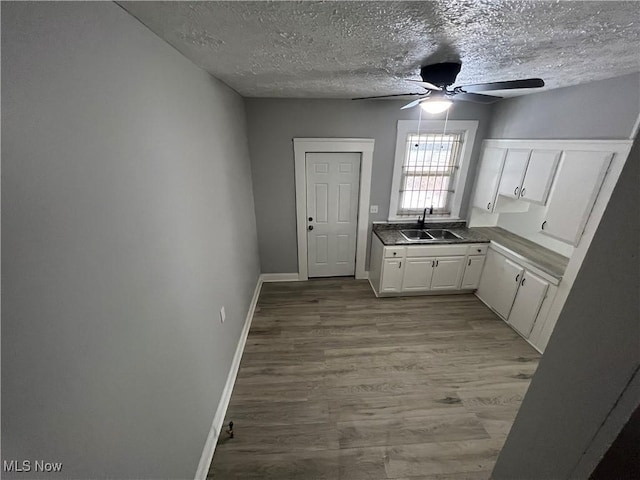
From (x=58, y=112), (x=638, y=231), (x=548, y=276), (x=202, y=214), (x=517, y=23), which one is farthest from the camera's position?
(x=548, y=276)

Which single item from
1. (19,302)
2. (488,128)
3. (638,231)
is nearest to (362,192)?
(488,128)

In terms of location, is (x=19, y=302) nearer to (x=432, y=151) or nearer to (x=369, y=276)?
(x=369, y=276)

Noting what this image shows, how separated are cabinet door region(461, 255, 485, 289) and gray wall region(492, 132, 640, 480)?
2.83m

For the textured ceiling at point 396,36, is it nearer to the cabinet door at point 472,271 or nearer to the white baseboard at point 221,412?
the cabinet door at point 472,271

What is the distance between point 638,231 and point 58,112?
4.66 feet

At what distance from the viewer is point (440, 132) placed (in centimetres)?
320

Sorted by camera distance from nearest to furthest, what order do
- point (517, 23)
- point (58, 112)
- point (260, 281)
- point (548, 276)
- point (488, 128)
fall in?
1. point (58, 112)
2. point (517, 23)
3. point (548, 276)
4. point (488, 128)
5. point (260, 281)

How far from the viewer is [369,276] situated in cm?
374

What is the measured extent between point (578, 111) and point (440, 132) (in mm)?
1299

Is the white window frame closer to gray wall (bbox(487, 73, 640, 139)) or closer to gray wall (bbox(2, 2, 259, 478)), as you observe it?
gray wall (bbox(487, 73, 640, 139))

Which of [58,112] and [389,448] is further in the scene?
[389,448]

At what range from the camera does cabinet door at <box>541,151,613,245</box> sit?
1.96m

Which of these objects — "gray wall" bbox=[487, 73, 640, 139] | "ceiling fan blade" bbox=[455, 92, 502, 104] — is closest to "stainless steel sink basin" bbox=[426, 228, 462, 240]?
"gray wall" bbox=[487, 73, 640, 139]

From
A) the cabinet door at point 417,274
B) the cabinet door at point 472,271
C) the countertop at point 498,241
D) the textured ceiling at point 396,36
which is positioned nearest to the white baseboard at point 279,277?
the countertop at point 498,241
